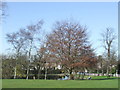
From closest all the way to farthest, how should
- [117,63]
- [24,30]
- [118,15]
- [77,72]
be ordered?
[118,15], [77,72], [24,30], [117,63]

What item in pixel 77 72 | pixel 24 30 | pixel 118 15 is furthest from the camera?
pixel 24 30

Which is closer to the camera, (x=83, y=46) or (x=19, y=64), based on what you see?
(x=83, y=46)

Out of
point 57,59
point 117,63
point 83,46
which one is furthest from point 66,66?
point 117,63

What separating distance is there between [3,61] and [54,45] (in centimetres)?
963

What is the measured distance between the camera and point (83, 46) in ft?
79.5

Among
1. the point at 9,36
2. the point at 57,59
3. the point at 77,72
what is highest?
the point at 9,36

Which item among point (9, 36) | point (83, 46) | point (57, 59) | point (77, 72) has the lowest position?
point (77, 72)

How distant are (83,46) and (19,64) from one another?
11487mm

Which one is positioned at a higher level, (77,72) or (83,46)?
(83,46)

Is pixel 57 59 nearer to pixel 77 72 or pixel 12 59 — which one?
pixel 77 72

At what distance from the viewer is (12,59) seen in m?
30.9

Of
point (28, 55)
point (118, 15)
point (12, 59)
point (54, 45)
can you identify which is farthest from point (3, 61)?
point (118, 15)

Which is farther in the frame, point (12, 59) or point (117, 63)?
point (117, 63)

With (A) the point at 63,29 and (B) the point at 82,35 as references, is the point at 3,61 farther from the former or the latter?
(B) the point at 82,35
